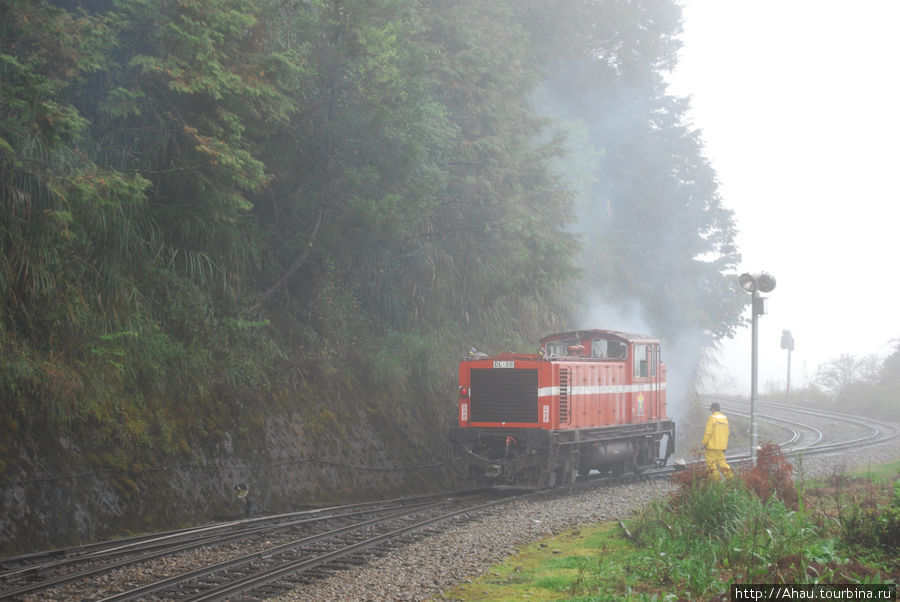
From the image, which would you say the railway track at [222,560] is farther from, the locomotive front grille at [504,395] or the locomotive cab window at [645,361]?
the locomotive cab window at [645,361]

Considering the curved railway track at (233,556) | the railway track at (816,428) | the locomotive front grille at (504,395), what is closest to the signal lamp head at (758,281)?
the locomotive front grille at (504,395)

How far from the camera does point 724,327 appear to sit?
38.9 metres

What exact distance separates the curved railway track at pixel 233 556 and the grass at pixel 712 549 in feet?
6.40

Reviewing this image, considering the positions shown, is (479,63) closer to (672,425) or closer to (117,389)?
(672,425)

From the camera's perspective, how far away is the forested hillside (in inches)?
439

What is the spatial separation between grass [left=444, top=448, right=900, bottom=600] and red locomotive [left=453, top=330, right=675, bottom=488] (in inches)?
151

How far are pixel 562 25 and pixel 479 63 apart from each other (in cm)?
1534

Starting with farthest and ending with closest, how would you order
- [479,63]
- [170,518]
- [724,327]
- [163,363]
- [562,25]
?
1. [724,327]
2. [562,25]
3. [479,63]
4. [163,363]
5. [170,518]

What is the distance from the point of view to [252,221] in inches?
630

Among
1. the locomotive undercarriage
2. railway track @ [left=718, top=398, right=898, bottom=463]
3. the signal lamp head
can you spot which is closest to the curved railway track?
the locomotive undercarriage

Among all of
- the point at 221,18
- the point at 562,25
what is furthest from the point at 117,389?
the point at 562,25

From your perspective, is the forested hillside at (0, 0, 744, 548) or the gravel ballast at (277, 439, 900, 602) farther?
the forested hillside at (0, 0, 744, 548)

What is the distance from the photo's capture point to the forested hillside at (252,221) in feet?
36.6

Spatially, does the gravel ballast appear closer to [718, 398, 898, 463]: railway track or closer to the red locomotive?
the red locomotive
